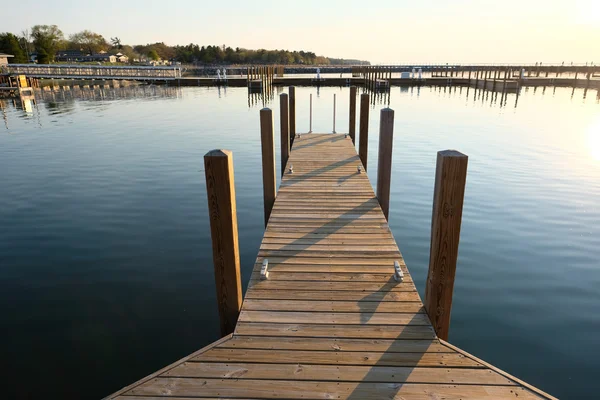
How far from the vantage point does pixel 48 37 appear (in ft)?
323

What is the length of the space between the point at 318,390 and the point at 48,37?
122515mm

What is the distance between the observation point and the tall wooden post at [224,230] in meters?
3.80

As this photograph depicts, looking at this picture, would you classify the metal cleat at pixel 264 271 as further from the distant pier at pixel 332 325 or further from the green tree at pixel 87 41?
the green tree at pixel 87 41

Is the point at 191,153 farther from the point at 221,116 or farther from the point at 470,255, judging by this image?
the point at 470,255

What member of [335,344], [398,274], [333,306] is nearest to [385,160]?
A: [398,274]

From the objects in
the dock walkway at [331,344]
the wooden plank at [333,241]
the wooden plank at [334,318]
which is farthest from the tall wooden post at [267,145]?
the wooden plank at [334,318]

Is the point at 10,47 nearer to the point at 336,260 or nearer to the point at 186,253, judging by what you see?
the point at 186,253

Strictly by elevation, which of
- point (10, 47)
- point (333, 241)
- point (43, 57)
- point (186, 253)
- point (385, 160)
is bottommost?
point (186, 253)

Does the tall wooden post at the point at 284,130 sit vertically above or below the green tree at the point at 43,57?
below

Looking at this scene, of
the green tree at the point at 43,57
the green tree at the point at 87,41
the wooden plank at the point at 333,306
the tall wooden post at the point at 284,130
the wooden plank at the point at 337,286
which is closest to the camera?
the wooden plank at the point at 333,306

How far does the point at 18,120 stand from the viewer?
24.3 meters

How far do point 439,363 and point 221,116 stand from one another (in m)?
24.7

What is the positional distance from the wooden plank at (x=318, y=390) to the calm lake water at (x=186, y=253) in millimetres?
2101

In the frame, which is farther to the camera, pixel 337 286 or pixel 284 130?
A: pixel 284 130
